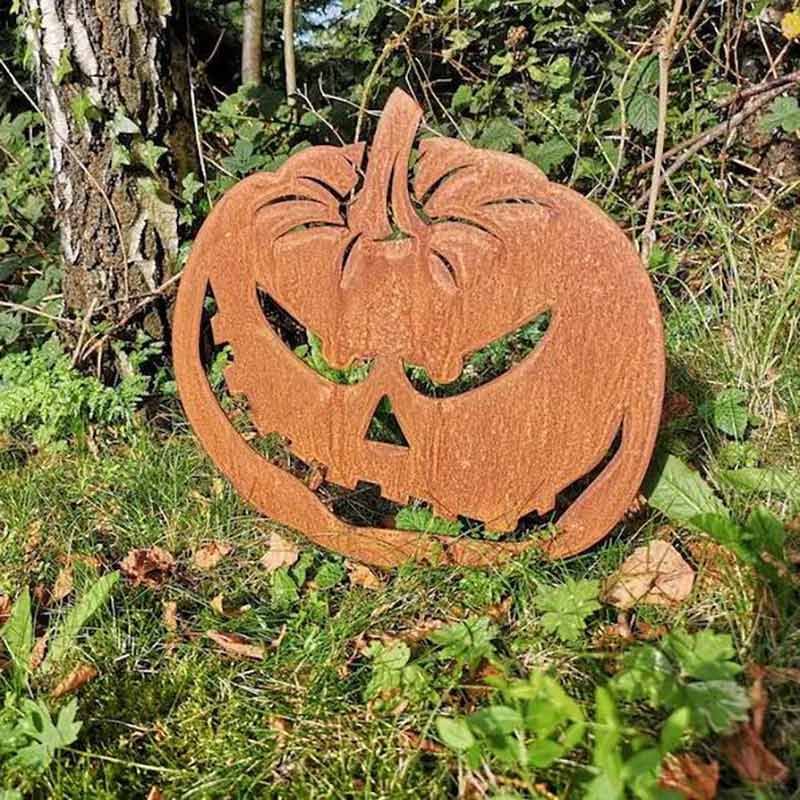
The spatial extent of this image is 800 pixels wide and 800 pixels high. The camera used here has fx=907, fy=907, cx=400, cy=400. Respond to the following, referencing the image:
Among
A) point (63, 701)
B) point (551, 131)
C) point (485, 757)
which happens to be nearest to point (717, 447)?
point (485, 757)

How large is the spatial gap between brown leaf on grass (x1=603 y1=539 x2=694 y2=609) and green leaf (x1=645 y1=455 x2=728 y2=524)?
7cm

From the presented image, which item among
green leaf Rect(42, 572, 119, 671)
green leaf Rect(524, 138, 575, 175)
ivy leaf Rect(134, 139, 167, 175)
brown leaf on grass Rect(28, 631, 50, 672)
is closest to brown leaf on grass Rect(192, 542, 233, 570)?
green leaf Rect(42, 572, 119, 671)

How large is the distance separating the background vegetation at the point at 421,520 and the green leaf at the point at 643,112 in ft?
0.04

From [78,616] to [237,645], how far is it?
1.02ft

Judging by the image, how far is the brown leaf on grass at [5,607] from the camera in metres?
1.85

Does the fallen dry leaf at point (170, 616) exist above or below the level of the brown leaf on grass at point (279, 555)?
above

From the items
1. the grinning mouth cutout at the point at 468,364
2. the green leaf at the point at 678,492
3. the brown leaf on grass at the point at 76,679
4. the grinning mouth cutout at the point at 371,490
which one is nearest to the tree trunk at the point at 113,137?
the grinning mouth cutout at the point at 371,490

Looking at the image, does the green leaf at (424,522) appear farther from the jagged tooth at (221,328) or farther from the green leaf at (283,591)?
the jagged tooth at (221,328)

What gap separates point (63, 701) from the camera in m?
1.60

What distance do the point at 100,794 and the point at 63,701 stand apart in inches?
9.4

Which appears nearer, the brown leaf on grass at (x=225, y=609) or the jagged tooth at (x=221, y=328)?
the brown leaf on grass at (x=225, y=609)

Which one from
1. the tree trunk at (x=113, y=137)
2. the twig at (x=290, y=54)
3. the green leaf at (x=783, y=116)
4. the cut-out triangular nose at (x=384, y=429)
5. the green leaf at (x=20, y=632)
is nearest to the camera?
the green leaf at (x=20, y=632)

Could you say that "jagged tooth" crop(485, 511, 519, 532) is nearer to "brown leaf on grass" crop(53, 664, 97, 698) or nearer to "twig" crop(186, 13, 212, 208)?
"brown leaf on grass" crop(53, 664, 97, 698)

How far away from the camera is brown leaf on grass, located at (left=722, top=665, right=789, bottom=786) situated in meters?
1.25
